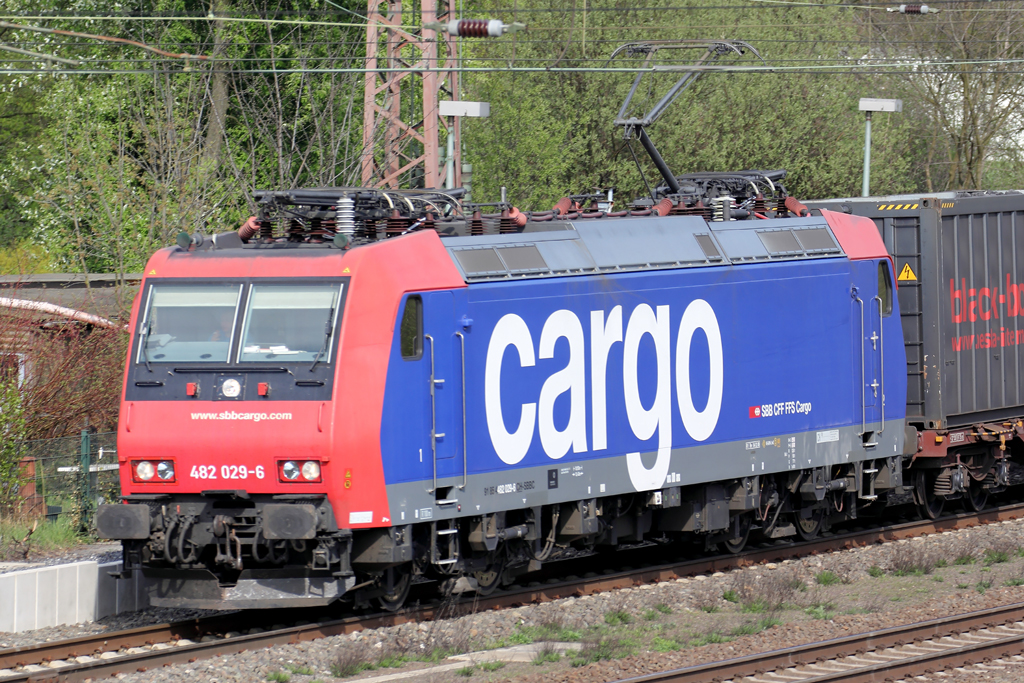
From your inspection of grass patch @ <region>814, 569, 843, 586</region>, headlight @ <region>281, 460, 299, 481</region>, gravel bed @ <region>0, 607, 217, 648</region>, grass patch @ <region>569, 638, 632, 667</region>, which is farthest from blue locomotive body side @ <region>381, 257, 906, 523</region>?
gravel bed @ <region>0, 607, 217, 648</region>

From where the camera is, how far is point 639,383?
45.5ft

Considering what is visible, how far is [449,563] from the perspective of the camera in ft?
40.9

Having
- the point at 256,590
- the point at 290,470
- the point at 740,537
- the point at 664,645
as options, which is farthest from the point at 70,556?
the point at 740,537

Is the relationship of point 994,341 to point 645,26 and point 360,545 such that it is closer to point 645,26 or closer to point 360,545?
point 360,545

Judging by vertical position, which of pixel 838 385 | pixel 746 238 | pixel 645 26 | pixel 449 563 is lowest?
pixel 449 563

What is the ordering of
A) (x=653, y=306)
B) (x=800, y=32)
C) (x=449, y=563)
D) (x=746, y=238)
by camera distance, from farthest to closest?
(x=800, y=32), (x=746, y=238), (x=653, y=306), (x=449, y=563)

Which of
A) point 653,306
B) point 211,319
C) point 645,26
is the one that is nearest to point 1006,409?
point 653,306

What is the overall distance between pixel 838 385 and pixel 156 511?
8015mm

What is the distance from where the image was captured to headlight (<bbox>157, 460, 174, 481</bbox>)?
11.6m

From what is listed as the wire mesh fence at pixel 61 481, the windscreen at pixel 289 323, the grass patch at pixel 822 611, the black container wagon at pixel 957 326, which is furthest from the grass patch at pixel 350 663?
the black container wagon at pixel 957 326

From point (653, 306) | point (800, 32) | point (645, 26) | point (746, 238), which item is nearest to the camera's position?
point (653, 306)

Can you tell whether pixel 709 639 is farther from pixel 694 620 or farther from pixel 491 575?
pixel 491 575

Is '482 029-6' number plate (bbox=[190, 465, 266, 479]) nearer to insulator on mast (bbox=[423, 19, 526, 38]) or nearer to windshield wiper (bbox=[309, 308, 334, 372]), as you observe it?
windshield wiper (bbox=[309, 308, 334, 372])

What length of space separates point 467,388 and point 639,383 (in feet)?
7.58
